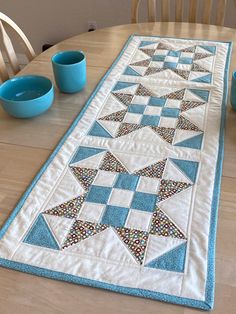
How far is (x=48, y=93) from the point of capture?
3.13 ft

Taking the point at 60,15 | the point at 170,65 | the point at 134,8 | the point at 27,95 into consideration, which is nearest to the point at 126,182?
the point at 27,95

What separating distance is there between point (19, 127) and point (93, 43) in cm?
58

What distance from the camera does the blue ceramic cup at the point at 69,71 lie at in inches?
40.1

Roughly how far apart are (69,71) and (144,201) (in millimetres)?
481

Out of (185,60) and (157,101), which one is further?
(185,60)

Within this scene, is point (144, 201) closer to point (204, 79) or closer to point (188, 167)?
point (188, 167)

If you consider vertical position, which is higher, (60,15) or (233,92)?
(233,92)

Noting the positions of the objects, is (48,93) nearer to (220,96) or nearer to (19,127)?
(19,127)

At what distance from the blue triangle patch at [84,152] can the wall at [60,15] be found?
173 centimetres

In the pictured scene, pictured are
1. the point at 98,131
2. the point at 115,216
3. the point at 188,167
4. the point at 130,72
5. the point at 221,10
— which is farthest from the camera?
the point at 221,10

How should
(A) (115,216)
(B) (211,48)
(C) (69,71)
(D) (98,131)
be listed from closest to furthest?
(A) (115,216) < (D) (98,131) < (C) (69,71) < (B) (211,48)

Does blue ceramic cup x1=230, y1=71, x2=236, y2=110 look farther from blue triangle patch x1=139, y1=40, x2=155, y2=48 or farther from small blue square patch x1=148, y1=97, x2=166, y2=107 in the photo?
blue triangle patch x1=139, y1=40, x2=155, y2=48

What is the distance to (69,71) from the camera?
1.01 metres

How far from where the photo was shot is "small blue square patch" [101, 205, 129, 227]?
2.20ft
